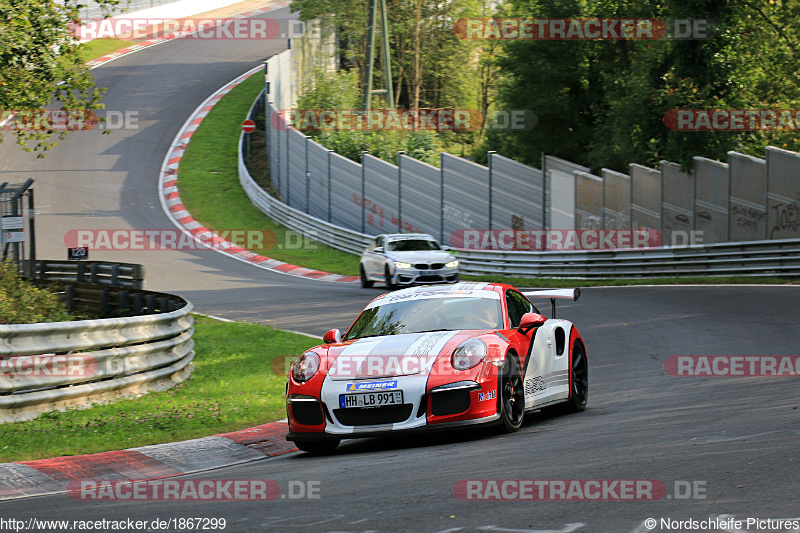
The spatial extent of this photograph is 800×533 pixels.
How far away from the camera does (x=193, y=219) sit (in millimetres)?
38281

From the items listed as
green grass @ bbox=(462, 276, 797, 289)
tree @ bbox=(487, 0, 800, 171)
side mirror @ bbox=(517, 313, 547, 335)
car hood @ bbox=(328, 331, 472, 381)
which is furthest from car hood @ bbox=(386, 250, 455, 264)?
car hood @ bbox=(328, 331, 472, 381)

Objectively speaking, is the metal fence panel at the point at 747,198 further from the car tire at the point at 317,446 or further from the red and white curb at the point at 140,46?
the red and white curb at the point at 140,46

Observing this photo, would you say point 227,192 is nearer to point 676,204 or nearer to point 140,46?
point 676,204

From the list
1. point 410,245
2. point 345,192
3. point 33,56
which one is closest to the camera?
point 33,56

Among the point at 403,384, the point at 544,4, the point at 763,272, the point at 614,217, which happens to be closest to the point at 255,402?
the point at 403,384

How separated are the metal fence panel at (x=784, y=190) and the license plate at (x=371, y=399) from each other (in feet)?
57.3

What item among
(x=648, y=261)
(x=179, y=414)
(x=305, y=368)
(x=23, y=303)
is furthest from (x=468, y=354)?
(x=648, y=261)

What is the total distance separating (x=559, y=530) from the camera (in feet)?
15.6

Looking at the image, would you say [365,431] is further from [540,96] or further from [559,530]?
[540,96]

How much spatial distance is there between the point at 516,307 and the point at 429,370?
187 centimetres

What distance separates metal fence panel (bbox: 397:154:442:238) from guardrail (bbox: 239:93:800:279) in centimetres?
→ 175

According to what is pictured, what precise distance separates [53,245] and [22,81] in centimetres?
1713

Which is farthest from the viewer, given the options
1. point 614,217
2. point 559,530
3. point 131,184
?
point 131,184

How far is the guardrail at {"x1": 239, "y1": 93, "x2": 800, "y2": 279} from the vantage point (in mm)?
22094
